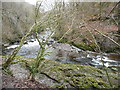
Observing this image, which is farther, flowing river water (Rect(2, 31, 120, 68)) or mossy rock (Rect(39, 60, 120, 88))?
flowing river water (Rect(2, 31, 120, 68))

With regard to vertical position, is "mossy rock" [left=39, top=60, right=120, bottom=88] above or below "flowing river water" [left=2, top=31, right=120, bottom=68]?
above

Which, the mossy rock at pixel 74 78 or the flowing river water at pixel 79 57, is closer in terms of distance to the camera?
the mossy rock at pixel 74 78

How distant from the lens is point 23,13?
66.2ft

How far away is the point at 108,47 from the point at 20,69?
9.88 m

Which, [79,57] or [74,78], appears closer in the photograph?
[74,78]

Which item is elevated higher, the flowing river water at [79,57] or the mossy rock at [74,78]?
the mossy rock at [74,78]

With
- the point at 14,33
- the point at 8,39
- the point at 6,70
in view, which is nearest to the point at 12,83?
the point at 6,70

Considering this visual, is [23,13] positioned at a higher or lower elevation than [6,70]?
higher

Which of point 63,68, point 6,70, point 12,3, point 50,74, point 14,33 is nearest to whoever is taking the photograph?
point 6,70

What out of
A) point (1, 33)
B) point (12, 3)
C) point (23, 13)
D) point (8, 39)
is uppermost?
point (12, 3)

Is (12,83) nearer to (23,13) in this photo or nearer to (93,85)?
(93,85)

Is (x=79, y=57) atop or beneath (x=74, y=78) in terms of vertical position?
beneath

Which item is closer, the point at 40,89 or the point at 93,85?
the point at 40,89

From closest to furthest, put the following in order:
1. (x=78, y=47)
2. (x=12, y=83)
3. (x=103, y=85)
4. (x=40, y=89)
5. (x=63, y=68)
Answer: (x=12, y=83), (x=40, y=89), (x=103, y=85), (x=63, y=68), (x=78, y=47)
